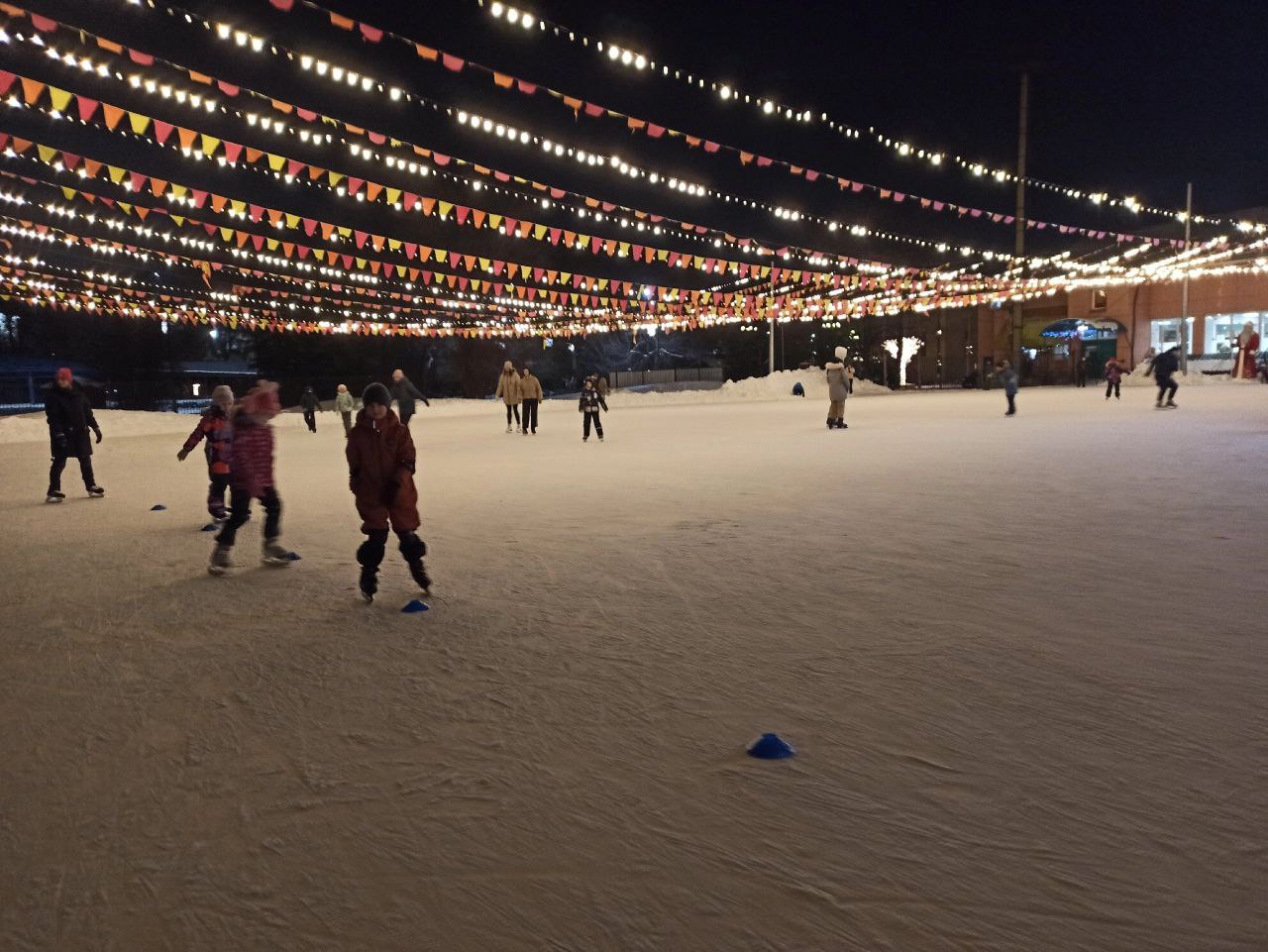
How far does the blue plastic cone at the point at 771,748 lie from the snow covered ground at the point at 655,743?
4 centimetres

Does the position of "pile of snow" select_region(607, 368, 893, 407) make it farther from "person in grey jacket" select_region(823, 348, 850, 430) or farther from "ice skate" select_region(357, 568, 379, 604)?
"ice skate" select_region(357, 568, 379, 604)

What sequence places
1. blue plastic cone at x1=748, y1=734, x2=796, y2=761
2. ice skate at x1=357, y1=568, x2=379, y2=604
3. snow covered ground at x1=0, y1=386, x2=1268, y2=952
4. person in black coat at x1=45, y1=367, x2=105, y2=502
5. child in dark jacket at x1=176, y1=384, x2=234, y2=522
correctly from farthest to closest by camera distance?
person in black coat at x1=45, y1=367, x2=105, y2=502 → child in dark jacket at x1=176, y1=384, x2=234, y2=522 → ice skate at x1=357, y1=568, x2=379, y2=604 → blue plastic cone at x1=748, y1=734, x2=796, y2=761 → snow covered ground at x1=0, y1=386, x2=1268, y2=952

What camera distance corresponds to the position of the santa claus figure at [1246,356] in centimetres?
2659

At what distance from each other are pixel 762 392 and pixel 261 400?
29.9m

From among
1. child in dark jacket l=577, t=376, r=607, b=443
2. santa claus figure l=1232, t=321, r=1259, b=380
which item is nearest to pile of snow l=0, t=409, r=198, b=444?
child in dark jacket l=577, t=376, r=607, b=443

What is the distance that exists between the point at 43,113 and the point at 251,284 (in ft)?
42.2

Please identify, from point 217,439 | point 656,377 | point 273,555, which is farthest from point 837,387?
point 656,377

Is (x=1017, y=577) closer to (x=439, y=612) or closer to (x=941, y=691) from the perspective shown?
(x=941, y=691)

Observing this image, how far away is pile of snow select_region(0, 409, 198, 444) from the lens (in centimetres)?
2025

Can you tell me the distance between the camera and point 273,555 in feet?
17.1

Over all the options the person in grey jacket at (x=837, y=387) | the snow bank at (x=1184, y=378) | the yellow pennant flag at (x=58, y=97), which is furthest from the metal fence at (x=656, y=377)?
the yellow pennant flag at (x=58, y=97)

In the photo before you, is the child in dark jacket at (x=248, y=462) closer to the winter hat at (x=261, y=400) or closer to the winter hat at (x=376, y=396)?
the winter hat at (x=261, y=400)

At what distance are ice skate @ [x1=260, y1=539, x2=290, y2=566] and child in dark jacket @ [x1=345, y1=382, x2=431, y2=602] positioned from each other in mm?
1283

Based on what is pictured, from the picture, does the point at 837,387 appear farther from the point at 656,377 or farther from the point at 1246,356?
the point at 656,377
